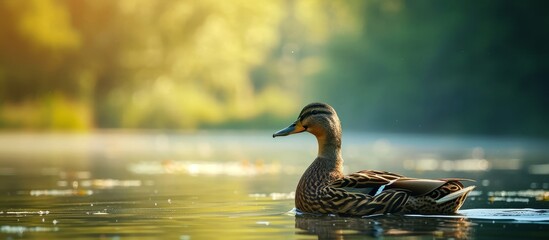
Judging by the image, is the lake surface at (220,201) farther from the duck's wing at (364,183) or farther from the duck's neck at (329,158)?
the duck's neck at (329,158)

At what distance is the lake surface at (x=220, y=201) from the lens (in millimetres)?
9008

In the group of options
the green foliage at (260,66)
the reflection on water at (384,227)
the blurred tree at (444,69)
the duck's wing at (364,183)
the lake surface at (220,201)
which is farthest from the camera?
the green foliage at (260,66)

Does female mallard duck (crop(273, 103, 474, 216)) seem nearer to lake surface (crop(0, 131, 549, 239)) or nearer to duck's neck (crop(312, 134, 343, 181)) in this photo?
duck's neck (crop(312, 134, 343, 181))

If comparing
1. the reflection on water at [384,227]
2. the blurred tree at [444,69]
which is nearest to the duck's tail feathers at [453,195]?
the reflection on water at [384,227]

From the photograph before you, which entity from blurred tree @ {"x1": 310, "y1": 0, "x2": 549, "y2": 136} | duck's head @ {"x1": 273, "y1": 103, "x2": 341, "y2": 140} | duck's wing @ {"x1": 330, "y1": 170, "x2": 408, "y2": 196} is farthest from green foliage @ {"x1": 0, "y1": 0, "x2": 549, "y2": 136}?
duck's wing @ {"x1": 330, "y1": 170, "x2": 408, "y2": 196}

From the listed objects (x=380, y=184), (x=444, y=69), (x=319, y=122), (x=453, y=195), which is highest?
(x=444, y=69)

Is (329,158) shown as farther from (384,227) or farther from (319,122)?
(384,227)

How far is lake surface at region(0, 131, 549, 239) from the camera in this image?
9.01 m

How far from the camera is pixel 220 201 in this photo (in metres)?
12.7

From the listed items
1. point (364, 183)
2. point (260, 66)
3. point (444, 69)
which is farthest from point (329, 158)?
point (260, 66)

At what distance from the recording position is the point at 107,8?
61406mm

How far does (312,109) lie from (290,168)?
10.1 m

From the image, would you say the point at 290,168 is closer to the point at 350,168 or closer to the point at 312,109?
the point at 350,168

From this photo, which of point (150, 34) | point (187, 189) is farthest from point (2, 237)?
point (150, 34)
